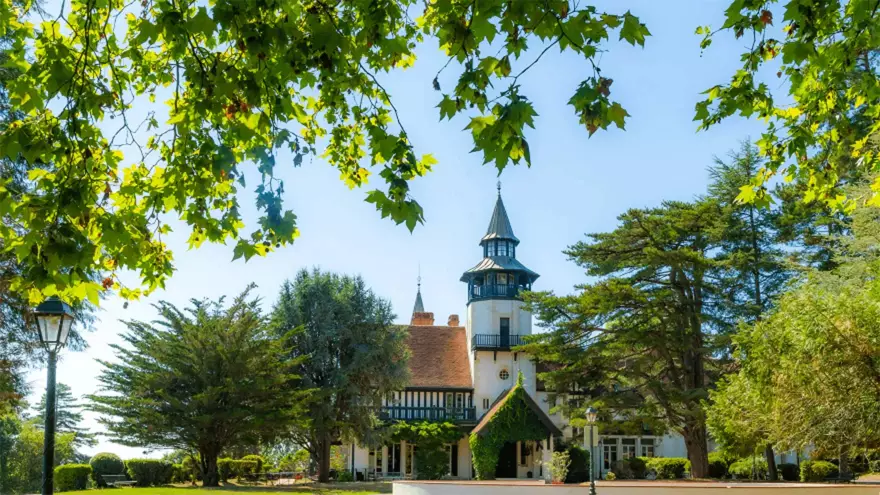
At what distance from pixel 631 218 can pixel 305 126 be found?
82.9ft

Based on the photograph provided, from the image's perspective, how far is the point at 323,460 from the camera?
38750 millimetres

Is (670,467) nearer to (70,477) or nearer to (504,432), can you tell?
(504,432)

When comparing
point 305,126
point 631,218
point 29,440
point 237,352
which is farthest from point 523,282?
point 305,126

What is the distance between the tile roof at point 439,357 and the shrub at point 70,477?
20.6 metres

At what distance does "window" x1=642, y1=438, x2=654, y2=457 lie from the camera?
1880 inches

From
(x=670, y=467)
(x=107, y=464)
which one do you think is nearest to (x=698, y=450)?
(x=670, y=467)

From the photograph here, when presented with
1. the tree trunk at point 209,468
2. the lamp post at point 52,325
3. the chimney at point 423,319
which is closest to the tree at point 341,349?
the tree trunk at point 209,468

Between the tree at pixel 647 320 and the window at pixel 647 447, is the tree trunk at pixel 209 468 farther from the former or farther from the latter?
the window at pixel 647 447

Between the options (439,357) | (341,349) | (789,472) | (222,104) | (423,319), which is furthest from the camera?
(423,319)

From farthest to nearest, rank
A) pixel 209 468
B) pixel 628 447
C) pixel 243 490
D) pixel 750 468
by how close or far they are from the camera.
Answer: pixel 628 447, pixel 750 468, pixel 209 468, pixel 243 490

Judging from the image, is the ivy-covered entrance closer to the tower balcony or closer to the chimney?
the tower balcony

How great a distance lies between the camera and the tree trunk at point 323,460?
3856 centimetres

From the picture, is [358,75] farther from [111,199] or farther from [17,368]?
[17,368]

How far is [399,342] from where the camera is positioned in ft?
133
